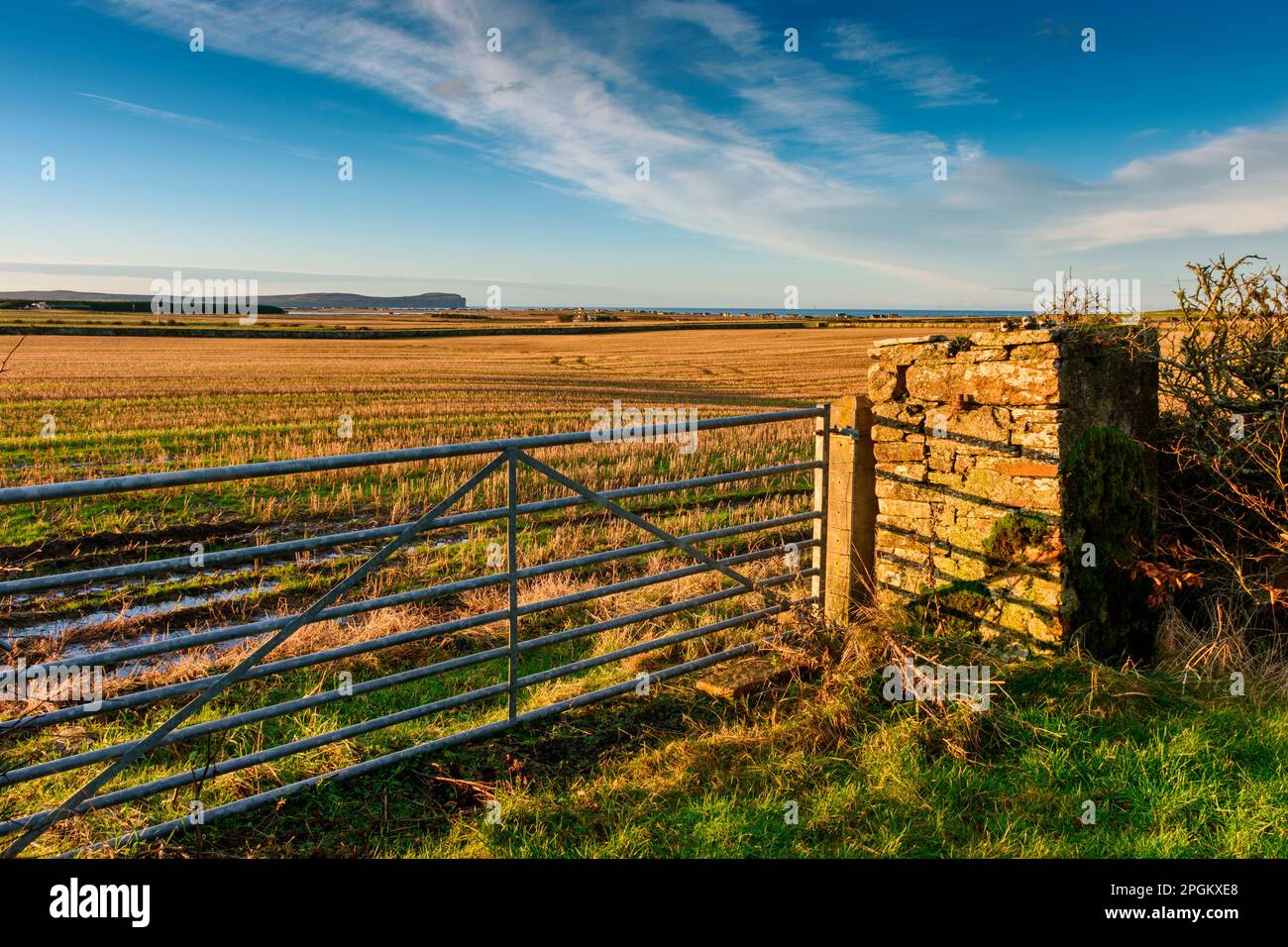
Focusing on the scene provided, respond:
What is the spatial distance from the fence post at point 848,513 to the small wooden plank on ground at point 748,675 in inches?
34.6

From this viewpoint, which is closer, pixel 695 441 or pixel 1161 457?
pixel 1161 457

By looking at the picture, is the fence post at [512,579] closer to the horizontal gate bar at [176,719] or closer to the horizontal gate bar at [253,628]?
the horizontal gate bar at [253,628]

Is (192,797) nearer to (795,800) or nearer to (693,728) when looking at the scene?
(693,728)

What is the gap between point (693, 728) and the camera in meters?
4.88

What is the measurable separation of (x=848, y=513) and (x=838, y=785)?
247 centimetres

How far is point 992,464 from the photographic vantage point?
6039mm

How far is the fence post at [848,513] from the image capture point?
246 inches

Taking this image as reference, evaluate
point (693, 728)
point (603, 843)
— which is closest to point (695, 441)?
point (693, 728)

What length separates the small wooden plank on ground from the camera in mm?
5234

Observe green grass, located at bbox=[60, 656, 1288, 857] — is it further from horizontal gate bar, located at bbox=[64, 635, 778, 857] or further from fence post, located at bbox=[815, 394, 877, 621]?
fence post, located at bbox=[815, 394, 877, 621]

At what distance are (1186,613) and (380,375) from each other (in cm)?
3053

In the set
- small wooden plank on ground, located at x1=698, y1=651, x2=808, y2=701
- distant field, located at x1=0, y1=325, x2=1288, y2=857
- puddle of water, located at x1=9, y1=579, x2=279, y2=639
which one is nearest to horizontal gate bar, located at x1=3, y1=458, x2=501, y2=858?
distant field, located at x1=0, y1=325, x2=1288, y2=857

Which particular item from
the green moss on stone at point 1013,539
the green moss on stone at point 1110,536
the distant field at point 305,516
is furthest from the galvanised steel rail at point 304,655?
the green moss on stone at point 1110,536
